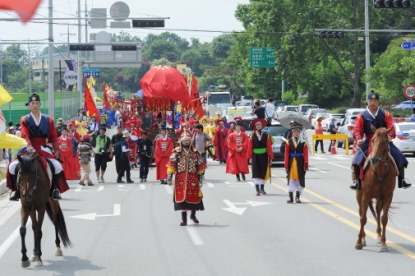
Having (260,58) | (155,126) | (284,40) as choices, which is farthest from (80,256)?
(260,58)

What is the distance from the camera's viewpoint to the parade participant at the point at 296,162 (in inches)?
715

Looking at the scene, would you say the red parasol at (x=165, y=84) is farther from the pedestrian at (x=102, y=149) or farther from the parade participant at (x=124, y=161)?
the pedestrian at (x=102, y=149)

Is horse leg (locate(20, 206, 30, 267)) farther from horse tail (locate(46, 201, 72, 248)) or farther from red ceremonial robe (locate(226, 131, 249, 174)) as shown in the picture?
red ceremonial robe (locate(226, 131, 249, 174))

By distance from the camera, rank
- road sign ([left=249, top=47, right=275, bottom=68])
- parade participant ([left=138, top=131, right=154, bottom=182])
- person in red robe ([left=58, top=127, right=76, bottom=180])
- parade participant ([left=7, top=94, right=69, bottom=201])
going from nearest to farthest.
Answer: parade participant ([left=7, top=94, right=69, bottom=201]), person in red robe ([left=58, top=127, right=76, bottom=180]), parade participant ([left=138, top=131, right=154, bottom=182]), road sign ([left=249, top=47, right=275, bottom=68])

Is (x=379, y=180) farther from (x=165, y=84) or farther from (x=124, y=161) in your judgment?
(x=165, y=84)

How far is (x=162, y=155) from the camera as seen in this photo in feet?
80.3

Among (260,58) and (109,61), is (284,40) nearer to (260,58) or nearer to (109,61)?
(260,58)

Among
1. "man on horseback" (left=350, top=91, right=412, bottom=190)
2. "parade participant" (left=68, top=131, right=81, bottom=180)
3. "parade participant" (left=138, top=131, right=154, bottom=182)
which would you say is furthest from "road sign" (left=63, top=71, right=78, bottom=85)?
"man on horseback" (left=350, top=91, right=412, bottom=190)

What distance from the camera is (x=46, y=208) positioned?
457 inches

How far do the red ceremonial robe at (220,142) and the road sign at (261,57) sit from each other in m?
40.5

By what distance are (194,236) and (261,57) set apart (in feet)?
202

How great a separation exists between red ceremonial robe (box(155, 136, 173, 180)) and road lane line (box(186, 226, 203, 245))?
10.2m

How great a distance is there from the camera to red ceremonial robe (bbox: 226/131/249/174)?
82.9 feet

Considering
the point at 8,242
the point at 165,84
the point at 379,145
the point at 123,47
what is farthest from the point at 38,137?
the point at 123,47
